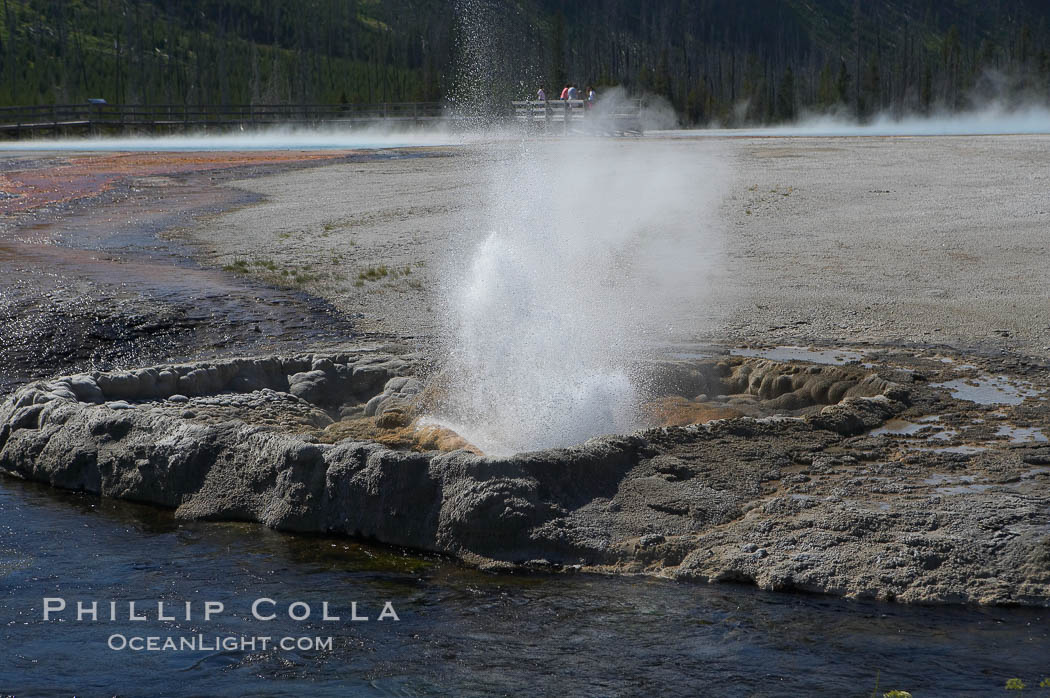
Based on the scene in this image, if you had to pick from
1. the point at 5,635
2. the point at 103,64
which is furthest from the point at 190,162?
the point at 103,64

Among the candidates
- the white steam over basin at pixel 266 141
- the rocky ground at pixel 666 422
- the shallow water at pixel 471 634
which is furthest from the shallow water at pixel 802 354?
the white steam over basin at pixel 266 141

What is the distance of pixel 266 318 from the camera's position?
8.81 metres

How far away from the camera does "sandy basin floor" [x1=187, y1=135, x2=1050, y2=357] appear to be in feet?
26.8

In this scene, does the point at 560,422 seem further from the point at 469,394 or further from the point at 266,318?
the point at 266,318

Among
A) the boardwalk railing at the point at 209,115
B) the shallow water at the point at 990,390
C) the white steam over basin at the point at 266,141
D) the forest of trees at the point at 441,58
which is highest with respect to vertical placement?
the forest of trees at the point at 441,58

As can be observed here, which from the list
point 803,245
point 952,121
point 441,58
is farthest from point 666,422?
point 441,58

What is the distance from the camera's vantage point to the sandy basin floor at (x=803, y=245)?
26.8 feet

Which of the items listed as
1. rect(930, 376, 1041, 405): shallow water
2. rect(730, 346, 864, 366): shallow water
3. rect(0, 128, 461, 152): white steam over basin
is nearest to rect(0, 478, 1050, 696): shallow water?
rect(930, 376, 1041, 405): shallow water

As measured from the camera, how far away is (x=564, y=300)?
28.1 ft

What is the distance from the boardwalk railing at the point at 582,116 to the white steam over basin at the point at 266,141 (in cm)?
280

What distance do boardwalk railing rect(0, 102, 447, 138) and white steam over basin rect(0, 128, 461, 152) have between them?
605mm

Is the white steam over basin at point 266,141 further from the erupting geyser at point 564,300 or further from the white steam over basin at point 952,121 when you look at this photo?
the erupting geyser at point 564,300

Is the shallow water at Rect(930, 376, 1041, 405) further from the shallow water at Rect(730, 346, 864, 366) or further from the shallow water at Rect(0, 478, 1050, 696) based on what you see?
the shallow water at Rect(0, 478, 1050, 696)

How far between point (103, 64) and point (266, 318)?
67.2 meters
